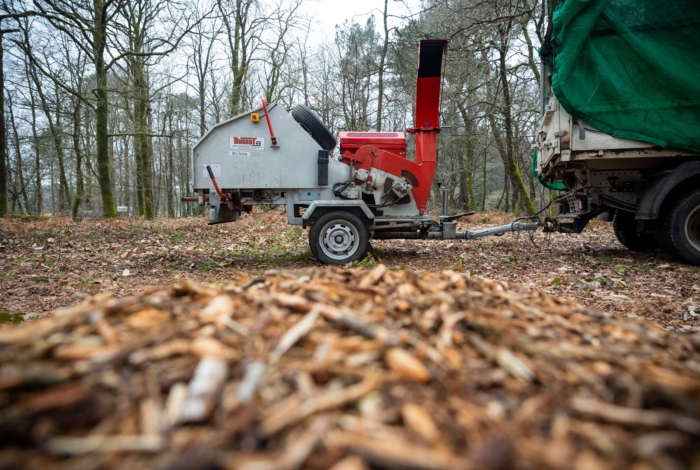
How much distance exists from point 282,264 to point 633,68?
6.06 m

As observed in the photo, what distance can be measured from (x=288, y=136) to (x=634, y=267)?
572cm

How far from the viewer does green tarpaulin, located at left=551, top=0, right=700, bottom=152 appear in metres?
5.56

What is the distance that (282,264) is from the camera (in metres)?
6.70

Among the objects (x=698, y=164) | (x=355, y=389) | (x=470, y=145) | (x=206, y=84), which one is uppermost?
(x=206, y=84)

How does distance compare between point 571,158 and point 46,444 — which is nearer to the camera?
point 46,444

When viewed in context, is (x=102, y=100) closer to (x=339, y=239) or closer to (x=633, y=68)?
(x=339, y=239)

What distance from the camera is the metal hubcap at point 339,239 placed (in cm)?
650

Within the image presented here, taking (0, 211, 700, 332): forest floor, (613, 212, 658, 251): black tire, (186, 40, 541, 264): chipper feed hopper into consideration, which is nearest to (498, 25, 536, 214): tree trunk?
(0, 211, 700, 332): forest floor

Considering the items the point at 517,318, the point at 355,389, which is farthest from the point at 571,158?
the point at 355,389

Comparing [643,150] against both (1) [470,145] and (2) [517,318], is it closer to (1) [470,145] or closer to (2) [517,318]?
(2) [517,318]

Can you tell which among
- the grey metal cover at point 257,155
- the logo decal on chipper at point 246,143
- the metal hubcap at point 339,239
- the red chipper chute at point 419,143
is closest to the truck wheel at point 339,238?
the metal hubcap at point 339,239

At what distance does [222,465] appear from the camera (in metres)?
1.00

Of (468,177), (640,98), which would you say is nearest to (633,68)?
(640,98)

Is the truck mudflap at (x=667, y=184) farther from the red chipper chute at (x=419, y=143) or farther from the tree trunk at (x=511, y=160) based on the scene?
the tree trunk at (x=511, y=160)
